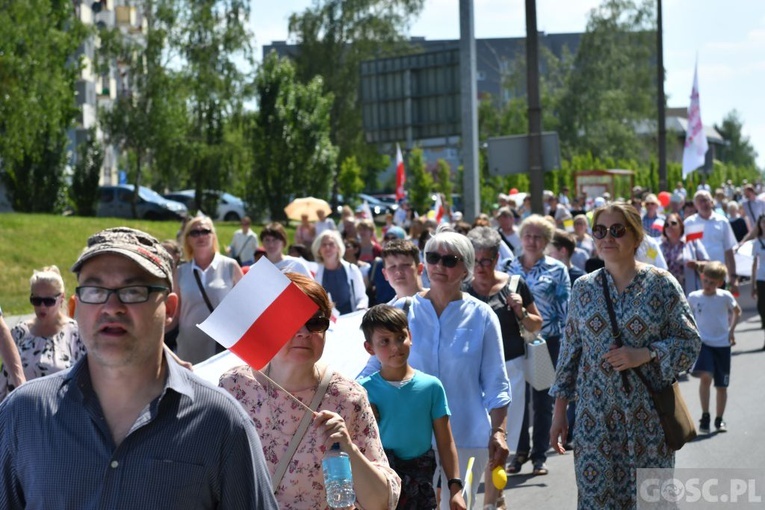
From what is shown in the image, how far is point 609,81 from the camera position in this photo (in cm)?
7969

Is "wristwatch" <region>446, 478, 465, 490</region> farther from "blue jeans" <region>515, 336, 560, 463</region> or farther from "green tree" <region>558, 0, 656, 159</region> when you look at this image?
"green tree" <region>558, 0, 656, 159</region>

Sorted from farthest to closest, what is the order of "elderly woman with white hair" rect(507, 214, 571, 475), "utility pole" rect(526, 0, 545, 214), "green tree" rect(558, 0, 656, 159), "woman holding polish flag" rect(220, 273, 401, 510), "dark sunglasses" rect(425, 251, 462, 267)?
"green tree" rect(558, 0, 656, 159)
"utility pole" rect(526, 0, 545, 214)
"elderly woman with white hair" rect(507, 214, 571, 475)
"dark sunglasses" rect(425, 251, 462, 267)
"woman holding polish flag" rect(220, 273, 401, 510)

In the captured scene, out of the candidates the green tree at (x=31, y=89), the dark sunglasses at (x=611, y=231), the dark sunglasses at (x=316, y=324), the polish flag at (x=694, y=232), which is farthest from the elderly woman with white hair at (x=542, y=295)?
the green tree at (x=31, y=89)

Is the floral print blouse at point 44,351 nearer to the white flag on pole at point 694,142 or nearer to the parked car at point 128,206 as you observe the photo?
the white flag on pole at point 694,142

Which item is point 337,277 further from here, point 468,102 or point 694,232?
point 694,232

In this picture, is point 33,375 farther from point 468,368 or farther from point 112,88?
point 112,88

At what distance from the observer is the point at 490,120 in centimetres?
8062

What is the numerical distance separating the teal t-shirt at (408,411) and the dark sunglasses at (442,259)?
3.39ft

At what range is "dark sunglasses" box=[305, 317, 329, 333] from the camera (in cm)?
459

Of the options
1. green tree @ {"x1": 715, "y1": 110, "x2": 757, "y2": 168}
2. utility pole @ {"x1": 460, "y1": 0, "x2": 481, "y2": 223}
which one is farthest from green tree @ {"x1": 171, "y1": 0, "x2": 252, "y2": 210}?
green tree @ {"x1": 715, "y1": 110, "x2": 757, "y2": 168}

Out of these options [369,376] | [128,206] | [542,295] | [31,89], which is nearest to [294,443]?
[369,376]

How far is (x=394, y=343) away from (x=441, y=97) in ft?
54.6

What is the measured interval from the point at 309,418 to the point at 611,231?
242 cm

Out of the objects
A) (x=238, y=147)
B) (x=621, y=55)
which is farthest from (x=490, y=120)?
(x=238, y=147)
